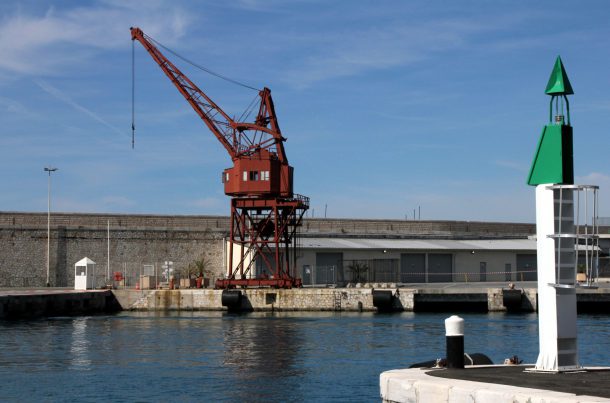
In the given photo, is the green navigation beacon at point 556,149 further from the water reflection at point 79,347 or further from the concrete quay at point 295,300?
the concrete quay at point 295,300

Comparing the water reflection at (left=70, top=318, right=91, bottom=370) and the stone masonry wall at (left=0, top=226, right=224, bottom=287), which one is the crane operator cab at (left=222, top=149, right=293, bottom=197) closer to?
the stone masonry wall at (left=0, top=226, right=224, bottom=287)

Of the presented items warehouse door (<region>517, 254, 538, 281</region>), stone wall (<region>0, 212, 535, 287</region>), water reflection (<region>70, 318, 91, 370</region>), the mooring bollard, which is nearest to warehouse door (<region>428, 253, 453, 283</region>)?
warehouse door (<region>517, 254, 538, 281</region>)

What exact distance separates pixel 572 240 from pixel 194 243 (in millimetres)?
58453

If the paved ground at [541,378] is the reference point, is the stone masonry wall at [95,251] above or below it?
above

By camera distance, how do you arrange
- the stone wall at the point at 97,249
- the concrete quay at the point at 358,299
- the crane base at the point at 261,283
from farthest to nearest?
the stone wall at the point at 97,249 → the crane base at the point at 261,283 → the concrete quay at the point at 358,299

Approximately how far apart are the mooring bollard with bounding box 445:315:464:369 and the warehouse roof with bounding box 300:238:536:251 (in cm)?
5444

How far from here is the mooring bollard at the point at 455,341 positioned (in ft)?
51.6

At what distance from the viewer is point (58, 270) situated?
6969 cm

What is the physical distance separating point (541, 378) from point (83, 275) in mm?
53388

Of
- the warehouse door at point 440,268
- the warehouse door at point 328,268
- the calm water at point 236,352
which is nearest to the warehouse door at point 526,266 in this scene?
the warehouse door at point 440,268

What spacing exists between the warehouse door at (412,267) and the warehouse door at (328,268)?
535 cm

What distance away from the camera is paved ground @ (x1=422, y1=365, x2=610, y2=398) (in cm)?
1331

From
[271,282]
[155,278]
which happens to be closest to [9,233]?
[155,278]

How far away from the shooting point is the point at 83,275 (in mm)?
64562
